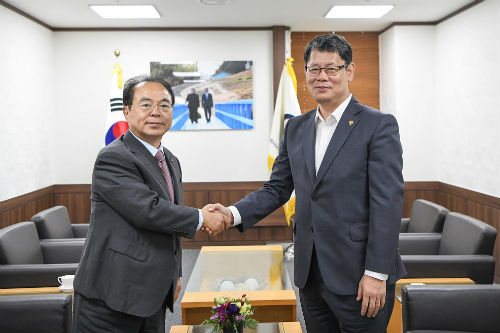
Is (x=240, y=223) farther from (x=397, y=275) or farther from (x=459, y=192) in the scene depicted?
(x=459, y=192)

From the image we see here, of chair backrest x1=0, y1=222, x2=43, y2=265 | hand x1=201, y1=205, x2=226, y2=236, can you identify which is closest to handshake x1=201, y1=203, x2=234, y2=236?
hand x1=201, y1=205, x2=226, y2=236

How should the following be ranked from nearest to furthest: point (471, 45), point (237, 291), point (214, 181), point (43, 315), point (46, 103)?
point (43, 315), point (237, 291), point (471, 45), point (46, 103), point (214, 181)

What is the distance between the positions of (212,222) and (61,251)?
193cm

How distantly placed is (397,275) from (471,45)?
3.77m

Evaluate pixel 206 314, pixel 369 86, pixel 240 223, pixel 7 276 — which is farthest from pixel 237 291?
pixel 369 86

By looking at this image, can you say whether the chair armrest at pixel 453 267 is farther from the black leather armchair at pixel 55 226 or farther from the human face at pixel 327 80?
the black leather armchair at pixel 55 226

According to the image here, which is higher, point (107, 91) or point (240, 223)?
point (107, 91)

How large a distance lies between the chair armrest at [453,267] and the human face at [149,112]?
199cm

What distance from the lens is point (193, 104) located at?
5680mm

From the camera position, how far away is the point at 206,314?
113 inches

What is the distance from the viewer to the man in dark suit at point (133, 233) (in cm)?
164

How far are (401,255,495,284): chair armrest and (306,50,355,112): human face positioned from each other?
1735mm

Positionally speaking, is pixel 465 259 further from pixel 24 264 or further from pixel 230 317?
pixel 24 264

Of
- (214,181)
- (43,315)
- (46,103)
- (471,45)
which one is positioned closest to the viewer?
(43,315)
